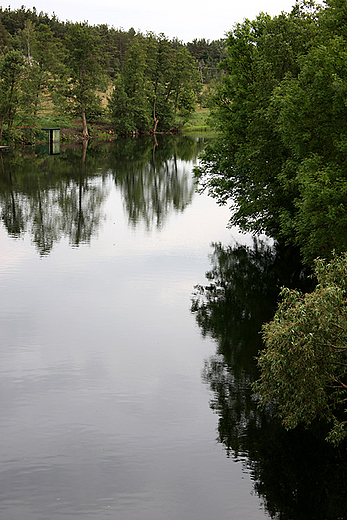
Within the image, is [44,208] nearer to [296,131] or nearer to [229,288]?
[229,288]

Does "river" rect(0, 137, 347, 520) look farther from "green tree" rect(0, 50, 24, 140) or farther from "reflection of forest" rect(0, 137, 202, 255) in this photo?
"green tree" rect(0, 50, 24, 140)

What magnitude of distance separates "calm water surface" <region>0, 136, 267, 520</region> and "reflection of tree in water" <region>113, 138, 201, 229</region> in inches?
224

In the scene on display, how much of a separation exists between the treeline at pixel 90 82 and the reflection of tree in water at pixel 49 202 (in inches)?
904

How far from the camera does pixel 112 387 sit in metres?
19.5

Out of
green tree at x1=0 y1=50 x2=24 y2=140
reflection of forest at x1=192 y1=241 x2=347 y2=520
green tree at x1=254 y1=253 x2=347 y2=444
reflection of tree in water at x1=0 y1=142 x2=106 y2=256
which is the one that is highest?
green tree at x1=0 y1=50 x2=24 y2=140

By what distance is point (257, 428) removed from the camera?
17172 mm

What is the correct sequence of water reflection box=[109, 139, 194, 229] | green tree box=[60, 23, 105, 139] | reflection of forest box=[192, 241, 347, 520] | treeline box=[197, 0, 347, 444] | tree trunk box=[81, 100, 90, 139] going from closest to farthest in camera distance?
reflection of forest box=[192, 241, 347, 520], treeline box=[197, 0, 347, 444], water reflection box=[109, 139, 194, 229], green tree box=[60, 23, 105, 139], tree trunk box=[81, 100, 90, 139]

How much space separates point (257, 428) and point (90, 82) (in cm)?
9984

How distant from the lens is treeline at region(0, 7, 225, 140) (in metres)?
93.9

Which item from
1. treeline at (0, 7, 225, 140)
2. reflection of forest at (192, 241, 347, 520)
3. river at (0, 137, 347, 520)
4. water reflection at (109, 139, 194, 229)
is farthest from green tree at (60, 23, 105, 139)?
reflection of forest at (192, 241, 347, 520)

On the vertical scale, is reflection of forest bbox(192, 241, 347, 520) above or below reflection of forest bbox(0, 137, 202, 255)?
below

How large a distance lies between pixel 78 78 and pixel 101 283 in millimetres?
86014

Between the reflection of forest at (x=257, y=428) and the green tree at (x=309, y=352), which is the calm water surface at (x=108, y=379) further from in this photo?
the green tree at (x=309, y=352)

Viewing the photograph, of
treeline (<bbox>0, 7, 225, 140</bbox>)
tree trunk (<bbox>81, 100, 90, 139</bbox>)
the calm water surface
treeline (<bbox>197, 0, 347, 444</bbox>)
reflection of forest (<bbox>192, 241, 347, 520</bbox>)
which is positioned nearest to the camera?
the calm water surface
